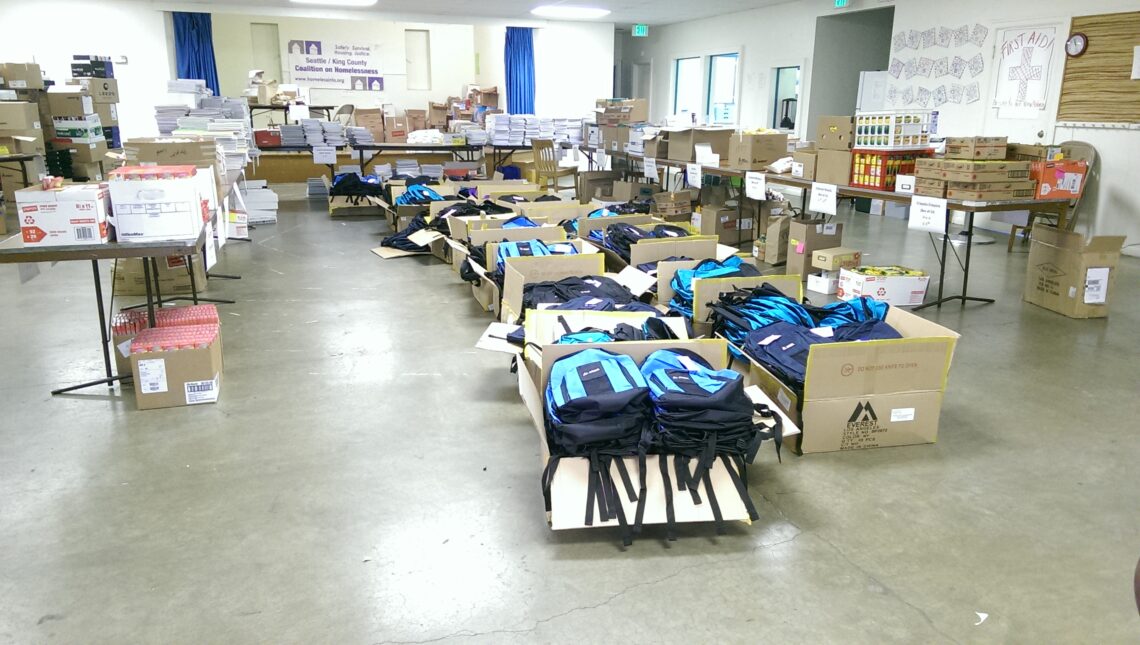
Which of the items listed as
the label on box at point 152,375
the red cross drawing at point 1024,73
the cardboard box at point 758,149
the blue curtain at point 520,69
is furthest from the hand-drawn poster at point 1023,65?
the label on box at point 152,375

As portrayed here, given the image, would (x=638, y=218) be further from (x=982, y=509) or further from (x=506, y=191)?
(x=982, y=509)

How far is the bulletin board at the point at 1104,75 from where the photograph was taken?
21.1 ft

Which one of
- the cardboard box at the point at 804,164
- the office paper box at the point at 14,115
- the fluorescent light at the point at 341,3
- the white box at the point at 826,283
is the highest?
the fluorescent light at the point at 341,3

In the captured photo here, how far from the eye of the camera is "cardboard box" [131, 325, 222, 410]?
10.6ft

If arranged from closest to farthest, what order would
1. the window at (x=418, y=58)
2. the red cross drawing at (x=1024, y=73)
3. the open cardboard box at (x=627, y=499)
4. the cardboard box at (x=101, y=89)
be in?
the open cardboard box at (x=627, y=499) < the red cross drawing at (x=1024, y=73) < the cardboard box at (x=101, y=89) < the window at (x=418, y=58)

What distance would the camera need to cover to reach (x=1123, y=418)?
325 cm

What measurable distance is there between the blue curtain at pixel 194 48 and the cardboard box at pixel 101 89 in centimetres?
133

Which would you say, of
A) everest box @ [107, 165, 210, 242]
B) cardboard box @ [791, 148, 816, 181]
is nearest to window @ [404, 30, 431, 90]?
cardboard box @ [791, 148, 816, 181]

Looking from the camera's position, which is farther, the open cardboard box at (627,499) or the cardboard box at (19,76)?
the cardboard box at (19,76)

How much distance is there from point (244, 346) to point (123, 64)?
8.54 m

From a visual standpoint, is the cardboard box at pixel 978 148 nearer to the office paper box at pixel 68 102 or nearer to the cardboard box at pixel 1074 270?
the cardboard box at pixel 1074 270

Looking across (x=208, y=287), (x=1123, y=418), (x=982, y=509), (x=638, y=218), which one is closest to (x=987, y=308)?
(x=1123, y=418)

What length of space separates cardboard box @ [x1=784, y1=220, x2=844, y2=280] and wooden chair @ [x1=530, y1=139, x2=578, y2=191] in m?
4.20

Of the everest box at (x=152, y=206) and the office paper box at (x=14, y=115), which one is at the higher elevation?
the office paper box at (x=14, y=115)
